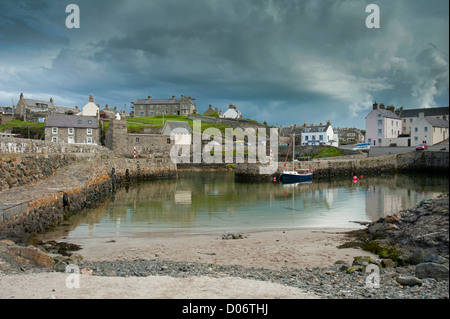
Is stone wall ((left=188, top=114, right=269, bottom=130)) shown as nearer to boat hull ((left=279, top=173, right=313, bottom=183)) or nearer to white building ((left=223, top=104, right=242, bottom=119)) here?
white building ((left=223, top=104, right=242, bottom=119))

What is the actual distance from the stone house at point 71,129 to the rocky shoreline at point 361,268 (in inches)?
1173

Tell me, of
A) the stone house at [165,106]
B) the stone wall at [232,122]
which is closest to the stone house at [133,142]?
the stone wall at [232,122]

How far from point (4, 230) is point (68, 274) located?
11.9ft

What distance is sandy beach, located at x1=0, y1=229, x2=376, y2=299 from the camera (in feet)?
14.8

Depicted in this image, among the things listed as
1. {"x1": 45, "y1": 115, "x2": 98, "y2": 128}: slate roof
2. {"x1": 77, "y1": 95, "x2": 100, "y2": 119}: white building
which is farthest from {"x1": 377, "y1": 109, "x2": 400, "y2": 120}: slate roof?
{"x1": 77, "y1": 95, "x2": 100, "y2": 119}: white building

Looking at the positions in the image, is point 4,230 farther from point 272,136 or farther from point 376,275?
point 272,136

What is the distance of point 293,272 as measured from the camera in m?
6.28

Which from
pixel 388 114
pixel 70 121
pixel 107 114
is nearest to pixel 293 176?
pixel 70 121

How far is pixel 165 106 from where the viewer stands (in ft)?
209

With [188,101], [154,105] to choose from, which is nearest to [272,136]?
[188,101]

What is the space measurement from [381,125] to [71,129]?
3970 centimetres

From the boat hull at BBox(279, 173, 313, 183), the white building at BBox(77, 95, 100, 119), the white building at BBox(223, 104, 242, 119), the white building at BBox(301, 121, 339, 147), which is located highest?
the white building at BBox(223, 104, 242, 119)

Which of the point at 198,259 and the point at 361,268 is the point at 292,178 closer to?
the point at 198,259

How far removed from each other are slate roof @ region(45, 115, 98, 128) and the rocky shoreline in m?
30.1
